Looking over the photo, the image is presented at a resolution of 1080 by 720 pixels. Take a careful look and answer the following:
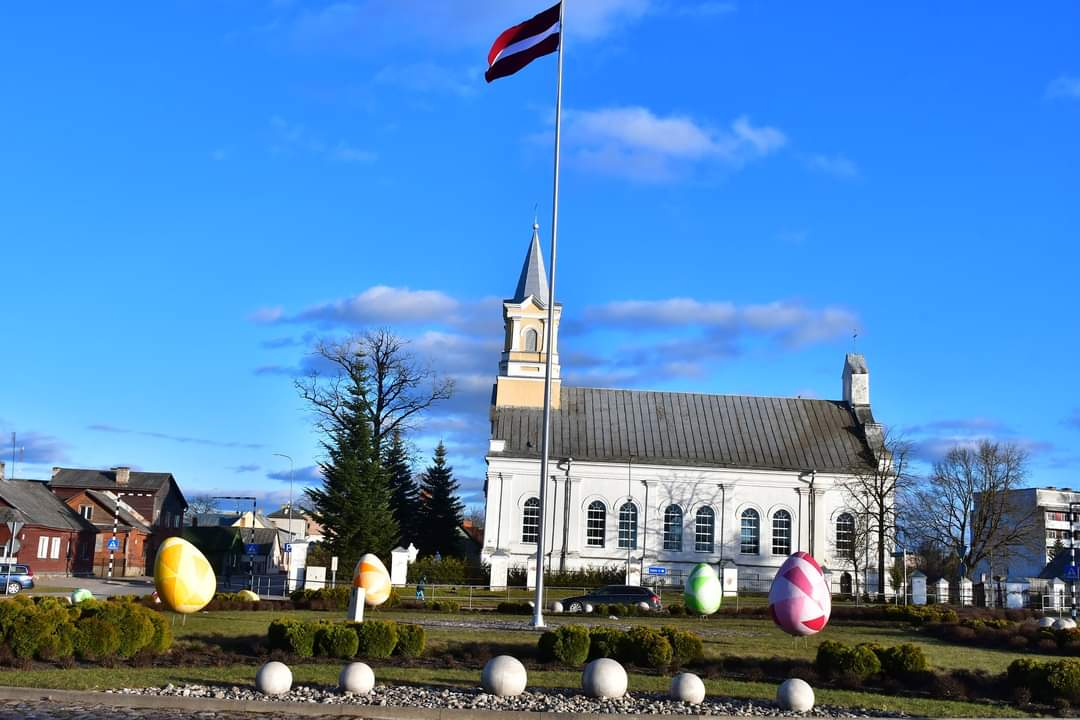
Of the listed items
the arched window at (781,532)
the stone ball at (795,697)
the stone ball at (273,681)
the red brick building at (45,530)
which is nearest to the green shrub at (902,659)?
the stone ball at (795,697)

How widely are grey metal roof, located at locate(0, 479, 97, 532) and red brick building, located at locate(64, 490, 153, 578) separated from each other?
1881mm

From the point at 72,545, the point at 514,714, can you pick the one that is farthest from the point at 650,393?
the point at 514,714

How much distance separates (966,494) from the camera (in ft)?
213

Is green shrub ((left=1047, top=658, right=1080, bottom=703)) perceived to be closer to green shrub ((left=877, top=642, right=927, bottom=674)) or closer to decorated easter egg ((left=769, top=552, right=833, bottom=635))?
green shrub ((left=877, top=642, right=927, bottom=674))

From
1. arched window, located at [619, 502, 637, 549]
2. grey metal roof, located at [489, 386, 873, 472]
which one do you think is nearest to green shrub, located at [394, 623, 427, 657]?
grey metal roof, located at [489, 386, 873, 472]

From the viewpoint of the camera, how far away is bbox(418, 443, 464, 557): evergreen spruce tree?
230 ft

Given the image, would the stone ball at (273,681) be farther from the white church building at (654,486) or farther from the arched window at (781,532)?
the arched window at (781,532)

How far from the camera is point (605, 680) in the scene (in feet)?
56.0

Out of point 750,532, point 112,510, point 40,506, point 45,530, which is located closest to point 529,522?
point 750,532

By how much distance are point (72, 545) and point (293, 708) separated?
61406 millimetres

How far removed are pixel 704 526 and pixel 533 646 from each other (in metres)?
41.6

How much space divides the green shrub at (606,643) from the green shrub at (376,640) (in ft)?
12.3

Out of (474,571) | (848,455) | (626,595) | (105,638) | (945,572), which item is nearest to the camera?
(105,638)

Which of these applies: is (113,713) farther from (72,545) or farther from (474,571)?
(72,545)
